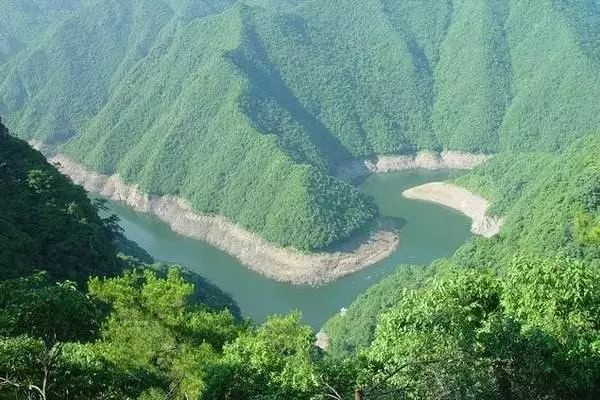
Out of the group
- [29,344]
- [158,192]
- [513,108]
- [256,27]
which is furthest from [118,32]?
[29,344]

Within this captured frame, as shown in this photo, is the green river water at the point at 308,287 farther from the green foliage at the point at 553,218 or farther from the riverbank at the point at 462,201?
the green foliage at the point at 553,218

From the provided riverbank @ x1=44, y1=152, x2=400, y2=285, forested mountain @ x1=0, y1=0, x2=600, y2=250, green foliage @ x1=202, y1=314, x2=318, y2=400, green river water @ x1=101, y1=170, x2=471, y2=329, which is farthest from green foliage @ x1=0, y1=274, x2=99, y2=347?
forested mountain @ x1=0, y1=0, x2=600, y2=250

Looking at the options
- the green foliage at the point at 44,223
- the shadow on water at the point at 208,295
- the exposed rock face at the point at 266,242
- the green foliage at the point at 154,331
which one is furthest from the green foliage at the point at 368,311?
the green foliage at the point at 154,331

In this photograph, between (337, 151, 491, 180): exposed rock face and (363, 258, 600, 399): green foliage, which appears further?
(337, 151, 491, 180): exposed rock face

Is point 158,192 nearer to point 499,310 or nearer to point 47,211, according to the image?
point 47,211

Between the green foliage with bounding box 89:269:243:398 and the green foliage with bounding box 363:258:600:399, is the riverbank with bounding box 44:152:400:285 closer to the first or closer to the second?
the green foliage with bounding box 89:269:243:398

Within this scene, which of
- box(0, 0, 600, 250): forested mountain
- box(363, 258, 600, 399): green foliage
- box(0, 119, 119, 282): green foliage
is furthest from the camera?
box(0, 0, 600, 250): forested mountain
